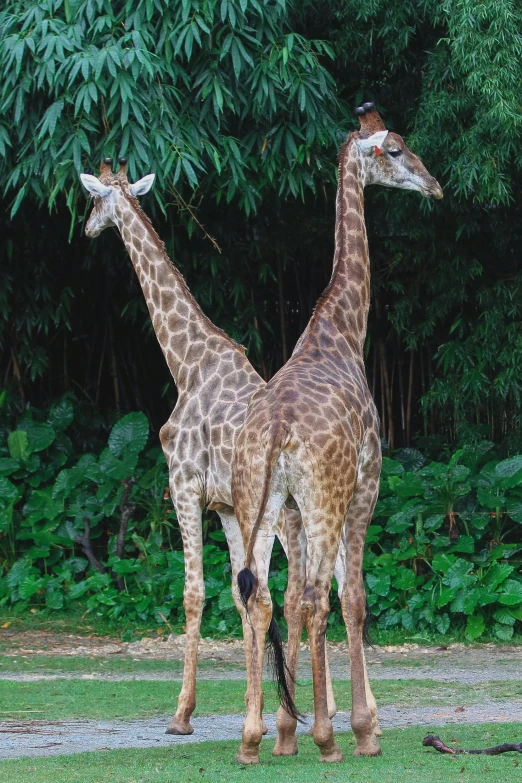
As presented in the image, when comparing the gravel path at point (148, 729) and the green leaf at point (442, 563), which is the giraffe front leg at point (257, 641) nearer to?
the gravel path at point (148, 729)

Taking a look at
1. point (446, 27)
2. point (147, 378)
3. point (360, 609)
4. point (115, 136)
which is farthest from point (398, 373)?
point (360, 609)

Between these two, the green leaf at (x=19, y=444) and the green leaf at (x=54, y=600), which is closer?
the green leaf at (x=54, y=600)

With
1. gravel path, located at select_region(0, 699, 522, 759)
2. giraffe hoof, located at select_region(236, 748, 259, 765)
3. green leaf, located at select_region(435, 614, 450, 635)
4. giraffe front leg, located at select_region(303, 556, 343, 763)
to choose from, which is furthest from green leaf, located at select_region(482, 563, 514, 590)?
giraffe hoof, located at select_region(236, 748, 259, 765)

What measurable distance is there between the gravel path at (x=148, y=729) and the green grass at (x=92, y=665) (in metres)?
1.85

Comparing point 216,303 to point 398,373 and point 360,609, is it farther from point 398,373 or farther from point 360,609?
point 360,609

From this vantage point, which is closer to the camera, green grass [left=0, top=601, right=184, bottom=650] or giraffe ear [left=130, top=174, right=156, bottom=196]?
giraffe ear [left=130, top=174, right=156, bottom=196]

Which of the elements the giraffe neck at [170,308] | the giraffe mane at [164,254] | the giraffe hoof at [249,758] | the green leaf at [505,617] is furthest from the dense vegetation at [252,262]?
the giraffe hoof at [249,758]

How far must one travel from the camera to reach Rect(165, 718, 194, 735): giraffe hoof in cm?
648

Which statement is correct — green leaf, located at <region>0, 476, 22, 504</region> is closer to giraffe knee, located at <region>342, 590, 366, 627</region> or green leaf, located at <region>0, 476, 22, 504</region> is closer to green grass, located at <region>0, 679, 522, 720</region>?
green grass, located at <region>0, 679, 522, 720</region>

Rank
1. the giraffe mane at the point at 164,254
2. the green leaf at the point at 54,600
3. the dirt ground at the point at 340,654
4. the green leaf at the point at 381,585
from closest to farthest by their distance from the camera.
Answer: the giraffe mane at the point at 164,254 → the dirt ground at the point at 340,654 → the green leaf at the point at 381,585 → the green leaf at the point at 54,600

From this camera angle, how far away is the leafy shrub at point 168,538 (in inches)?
382

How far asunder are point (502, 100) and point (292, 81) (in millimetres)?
1508

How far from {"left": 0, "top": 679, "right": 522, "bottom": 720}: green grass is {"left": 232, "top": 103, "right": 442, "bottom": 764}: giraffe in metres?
1.77

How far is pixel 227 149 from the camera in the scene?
8.66 m
